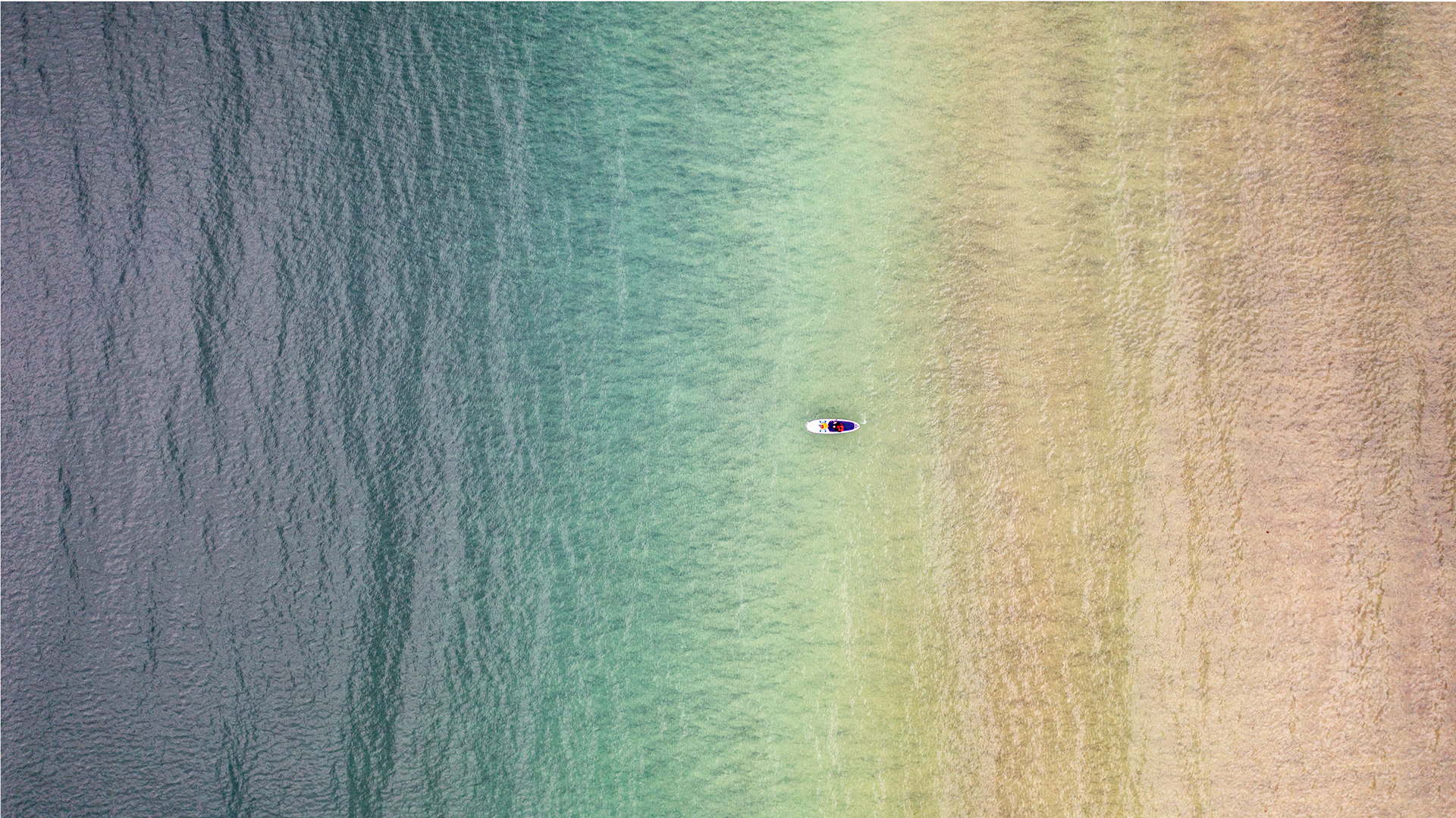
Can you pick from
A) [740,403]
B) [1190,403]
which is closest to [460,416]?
[740,403]

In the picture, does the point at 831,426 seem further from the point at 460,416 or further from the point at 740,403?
the point at 460,416

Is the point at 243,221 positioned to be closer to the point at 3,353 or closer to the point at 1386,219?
the point at 3,353

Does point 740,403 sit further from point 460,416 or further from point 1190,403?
point 1190,403

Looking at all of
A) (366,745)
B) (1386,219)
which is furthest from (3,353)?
(1386,219)
